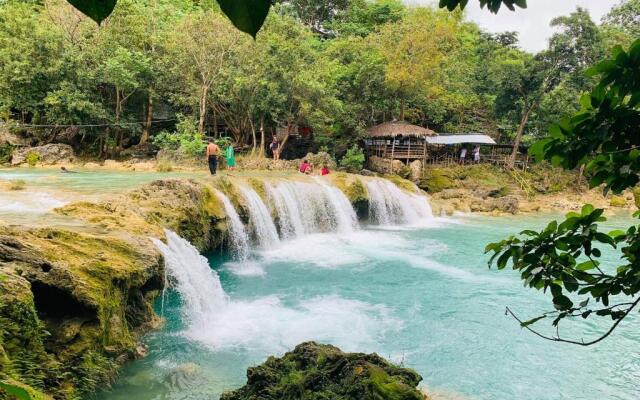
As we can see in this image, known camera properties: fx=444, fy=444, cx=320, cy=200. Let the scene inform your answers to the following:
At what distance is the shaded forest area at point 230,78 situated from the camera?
17.5 m

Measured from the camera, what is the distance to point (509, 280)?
388 inches

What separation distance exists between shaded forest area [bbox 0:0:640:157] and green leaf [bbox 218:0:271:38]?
15.7 m

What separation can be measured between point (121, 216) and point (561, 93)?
22309 millimetres

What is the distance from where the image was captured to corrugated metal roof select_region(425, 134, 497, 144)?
2373 cm

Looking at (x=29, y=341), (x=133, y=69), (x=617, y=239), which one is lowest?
(x=29, y=341)

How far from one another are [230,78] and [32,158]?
25.9 ft

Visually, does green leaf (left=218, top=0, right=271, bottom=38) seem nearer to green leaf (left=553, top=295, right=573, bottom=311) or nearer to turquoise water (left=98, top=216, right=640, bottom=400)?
green leaf (left=553, top=295, right=573, bottom=311)

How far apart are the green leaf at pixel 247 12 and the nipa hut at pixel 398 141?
20.7 metres

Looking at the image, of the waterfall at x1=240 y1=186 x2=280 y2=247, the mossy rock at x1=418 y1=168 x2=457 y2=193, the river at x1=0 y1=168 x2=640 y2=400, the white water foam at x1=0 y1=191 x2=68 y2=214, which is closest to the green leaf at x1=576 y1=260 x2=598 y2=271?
the river at x1=0 y1=168 x2=640 y2=400

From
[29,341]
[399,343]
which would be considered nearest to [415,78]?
[399,343]

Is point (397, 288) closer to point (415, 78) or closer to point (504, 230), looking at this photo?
point (504, 230)

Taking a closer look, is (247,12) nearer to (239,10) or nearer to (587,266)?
(239,10)

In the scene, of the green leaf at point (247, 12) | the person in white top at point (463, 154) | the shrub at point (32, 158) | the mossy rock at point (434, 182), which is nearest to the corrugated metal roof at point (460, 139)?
the person in white top at point (463, 154)

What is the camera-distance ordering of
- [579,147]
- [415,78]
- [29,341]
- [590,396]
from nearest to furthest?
[579,147]
[29,341]
[590,396]
[415,78]
